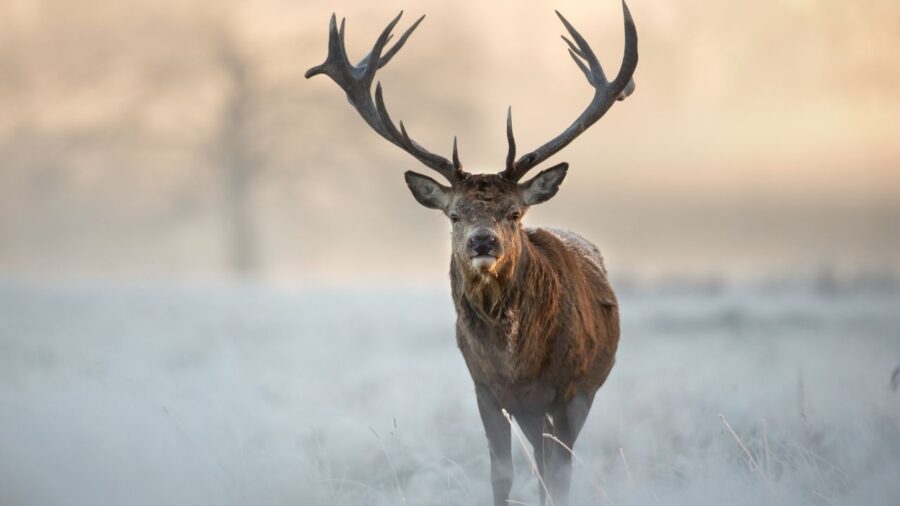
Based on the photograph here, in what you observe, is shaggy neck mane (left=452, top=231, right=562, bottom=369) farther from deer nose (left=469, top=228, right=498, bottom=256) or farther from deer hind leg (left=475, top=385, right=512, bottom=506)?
deer hind leg (left=475, top=385, right=512, bottom=506)

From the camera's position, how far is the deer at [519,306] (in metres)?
6.67

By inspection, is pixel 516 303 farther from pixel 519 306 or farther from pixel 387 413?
pixel 387 413

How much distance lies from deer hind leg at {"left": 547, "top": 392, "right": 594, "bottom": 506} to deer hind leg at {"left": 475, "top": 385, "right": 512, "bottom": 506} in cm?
26

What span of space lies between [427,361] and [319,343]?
2.62 metres

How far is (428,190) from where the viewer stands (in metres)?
7.14

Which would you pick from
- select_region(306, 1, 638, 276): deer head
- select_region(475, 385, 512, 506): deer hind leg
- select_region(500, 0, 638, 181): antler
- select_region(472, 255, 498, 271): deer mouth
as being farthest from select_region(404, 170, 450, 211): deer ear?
select_region(475, 385, 512, 506): deer hind leg

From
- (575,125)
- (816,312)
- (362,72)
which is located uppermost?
(362,72)

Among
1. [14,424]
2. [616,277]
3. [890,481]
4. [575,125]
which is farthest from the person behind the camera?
[616,277]

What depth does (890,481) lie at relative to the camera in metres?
6.89

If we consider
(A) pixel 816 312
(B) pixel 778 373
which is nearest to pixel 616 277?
(A) pixel 816 312

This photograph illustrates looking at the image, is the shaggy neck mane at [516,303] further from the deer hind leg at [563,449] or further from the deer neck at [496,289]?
the deer hind leg at [563,449]

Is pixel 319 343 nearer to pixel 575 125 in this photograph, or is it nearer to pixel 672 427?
pixel 672 427

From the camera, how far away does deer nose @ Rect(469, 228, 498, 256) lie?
6.37 meters

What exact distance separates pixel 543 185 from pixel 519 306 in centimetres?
77
